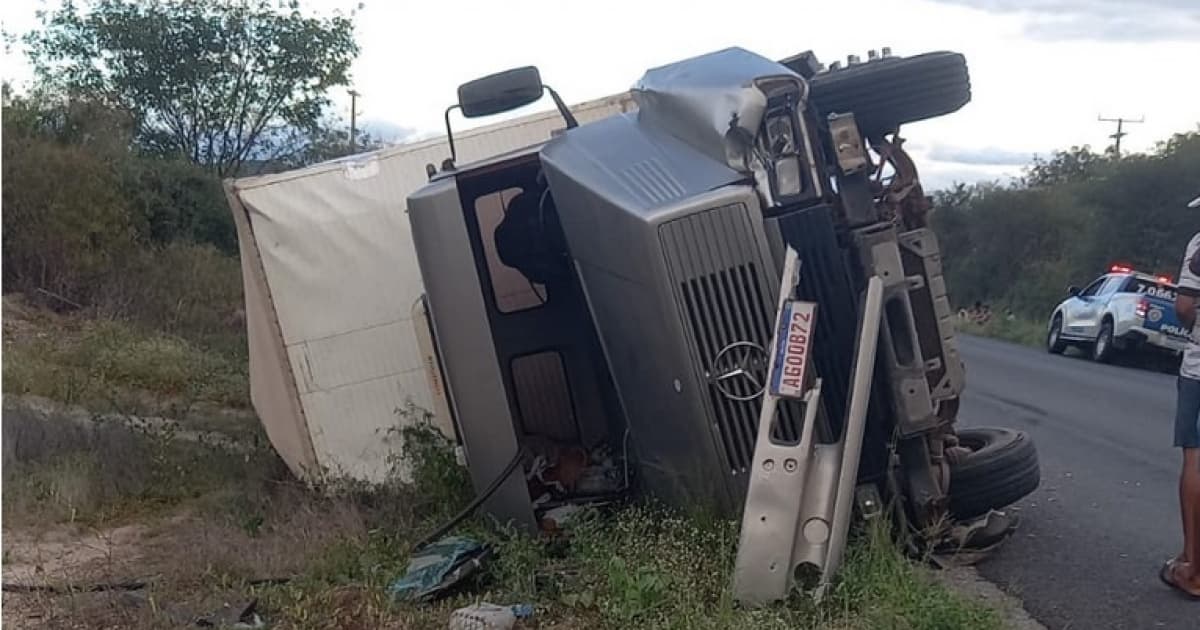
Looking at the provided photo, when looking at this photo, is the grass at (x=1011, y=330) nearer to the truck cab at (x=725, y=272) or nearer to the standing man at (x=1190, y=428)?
the standing man at (x=1190, y=428)

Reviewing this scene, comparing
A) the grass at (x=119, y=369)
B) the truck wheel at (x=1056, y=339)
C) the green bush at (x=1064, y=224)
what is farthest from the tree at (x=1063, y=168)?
the grass at (x=119, y=369)

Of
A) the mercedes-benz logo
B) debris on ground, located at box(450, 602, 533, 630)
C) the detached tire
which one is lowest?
the detached tire

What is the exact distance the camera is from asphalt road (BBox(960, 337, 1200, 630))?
5.75 m

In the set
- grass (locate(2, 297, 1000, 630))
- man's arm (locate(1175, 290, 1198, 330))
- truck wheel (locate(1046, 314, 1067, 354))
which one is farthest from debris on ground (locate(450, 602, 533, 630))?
truck wheel (locate(1046, 314, 1067, 354))

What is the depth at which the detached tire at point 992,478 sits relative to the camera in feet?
20.6

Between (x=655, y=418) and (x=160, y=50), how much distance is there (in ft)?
70.3

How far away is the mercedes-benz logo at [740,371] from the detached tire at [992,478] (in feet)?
4.65

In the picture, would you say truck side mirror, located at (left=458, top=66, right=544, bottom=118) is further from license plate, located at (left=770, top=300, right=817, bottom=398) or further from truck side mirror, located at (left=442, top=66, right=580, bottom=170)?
license plate, located at (left=770, top=300, right=817, bottom=398)

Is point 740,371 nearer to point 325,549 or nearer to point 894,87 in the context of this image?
point 894,87

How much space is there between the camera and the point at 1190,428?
5.80 metres

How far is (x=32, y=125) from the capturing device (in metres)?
20.7

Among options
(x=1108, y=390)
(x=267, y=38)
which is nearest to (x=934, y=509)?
(x=1108, y=390)

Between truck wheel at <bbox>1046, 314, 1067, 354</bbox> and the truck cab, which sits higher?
the truck cab

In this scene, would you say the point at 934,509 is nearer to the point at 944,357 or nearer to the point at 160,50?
the point at 944,357
